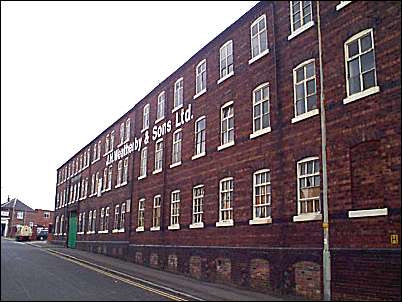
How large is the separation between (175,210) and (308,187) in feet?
35.8

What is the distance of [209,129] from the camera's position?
878 inches

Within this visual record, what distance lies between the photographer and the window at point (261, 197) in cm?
1730

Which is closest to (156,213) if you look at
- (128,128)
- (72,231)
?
(128,128)

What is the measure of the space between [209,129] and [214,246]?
5.50 metres

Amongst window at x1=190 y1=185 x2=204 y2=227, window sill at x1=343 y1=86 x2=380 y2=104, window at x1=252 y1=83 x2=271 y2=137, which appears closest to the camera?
window sill at x1=343 y1=86 x2=380 y2=104

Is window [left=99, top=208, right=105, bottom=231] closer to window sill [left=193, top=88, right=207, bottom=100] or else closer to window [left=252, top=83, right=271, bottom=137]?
window sill [left=193, top=88, right=207, bottom=100]

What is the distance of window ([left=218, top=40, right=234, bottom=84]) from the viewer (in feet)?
69.6

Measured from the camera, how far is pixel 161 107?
29125 millimetres

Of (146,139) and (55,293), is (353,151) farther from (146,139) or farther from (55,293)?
(146,139)

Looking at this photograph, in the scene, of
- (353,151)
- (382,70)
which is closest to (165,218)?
(353,151)

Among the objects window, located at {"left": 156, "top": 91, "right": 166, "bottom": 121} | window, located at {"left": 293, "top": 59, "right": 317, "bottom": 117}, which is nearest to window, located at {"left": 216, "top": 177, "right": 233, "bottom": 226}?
window, located at {"left": 293, "top": 59, "right": 317, "bottom": 117}

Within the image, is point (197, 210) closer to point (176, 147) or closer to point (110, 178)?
point (176, 147)

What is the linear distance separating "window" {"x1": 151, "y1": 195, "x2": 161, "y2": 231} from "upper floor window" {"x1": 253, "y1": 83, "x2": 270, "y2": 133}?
10191 mm

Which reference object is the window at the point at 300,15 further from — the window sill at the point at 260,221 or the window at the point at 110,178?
the window at the point at 110,178
